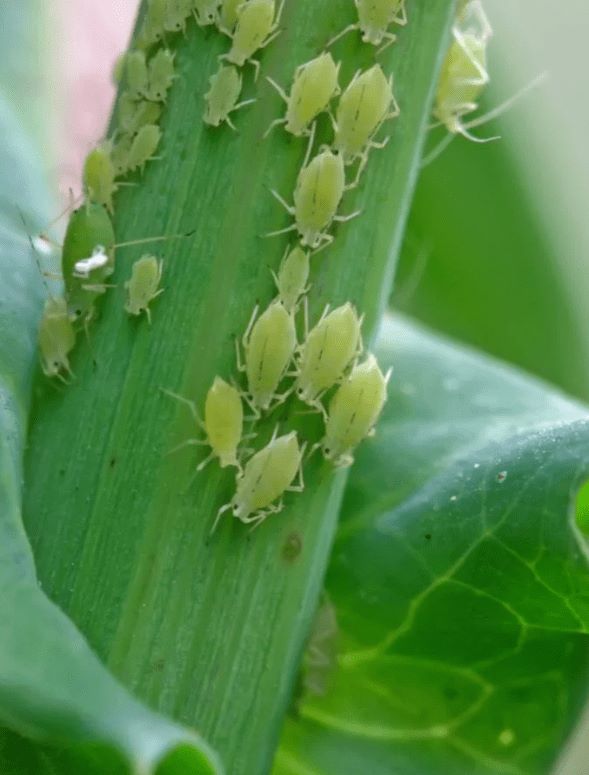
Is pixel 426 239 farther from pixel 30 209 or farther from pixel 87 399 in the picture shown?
pixel 87 399

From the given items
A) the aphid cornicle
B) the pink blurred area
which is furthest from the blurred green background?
the aphid cornicle

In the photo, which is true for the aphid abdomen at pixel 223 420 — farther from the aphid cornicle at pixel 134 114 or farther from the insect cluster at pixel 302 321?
the aphid cornicle at pixel 134 114

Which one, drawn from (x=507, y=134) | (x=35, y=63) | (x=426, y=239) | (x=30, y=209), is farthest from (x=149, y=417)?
(x=507, y=134)

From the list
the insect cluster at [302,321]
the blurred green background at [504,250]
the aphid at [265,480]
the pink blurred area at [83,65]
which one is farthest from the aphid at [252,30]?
the blurred green background at [504,250]

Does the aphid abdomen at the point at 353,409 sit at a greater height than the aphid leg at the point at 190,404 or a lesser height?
greater

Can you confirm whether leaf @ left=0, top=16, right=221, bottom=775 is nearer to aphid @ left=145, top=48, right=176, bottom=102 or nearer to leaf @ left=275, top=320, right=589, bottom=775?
aphid @ left=145, top=48, right=176, bottom=102

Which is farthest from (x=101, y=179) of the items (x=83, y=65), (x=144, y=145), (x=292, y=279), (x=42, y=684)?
(x=83, y=65)

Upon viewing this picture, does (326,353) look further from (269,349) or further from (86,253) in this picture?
(86,253)

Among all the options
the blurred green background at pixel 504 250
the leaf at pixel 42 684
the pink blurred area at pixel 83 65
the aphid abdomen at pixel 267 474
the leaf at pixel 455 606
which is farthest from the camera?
the blurred green background at pixel 504 250
